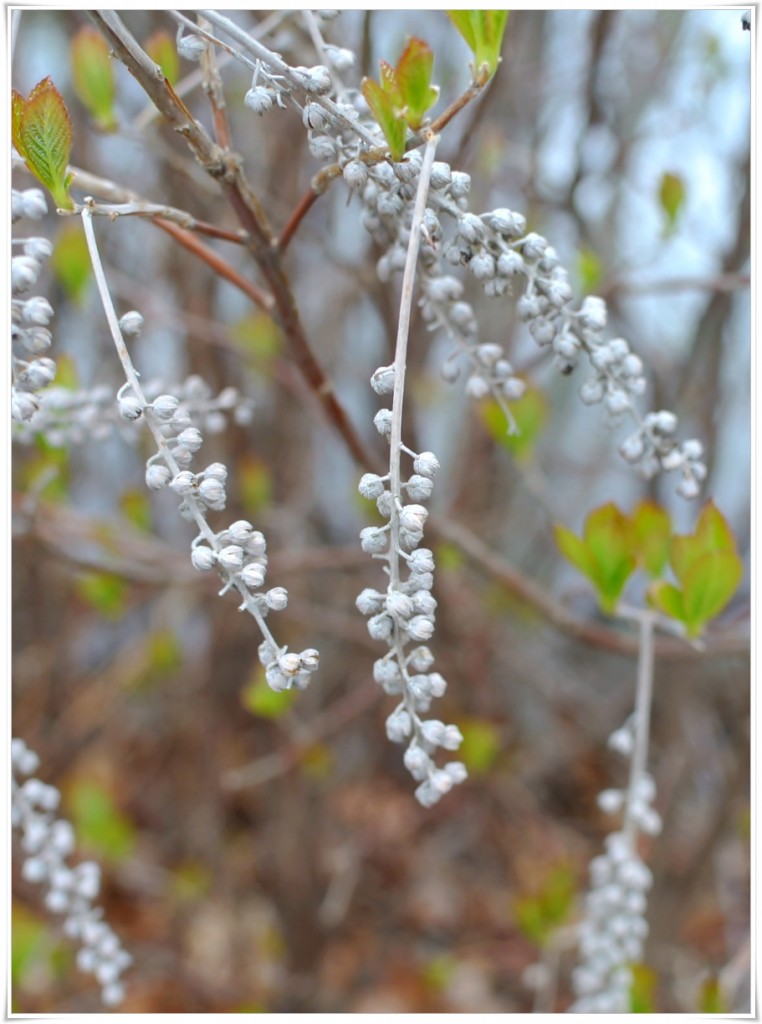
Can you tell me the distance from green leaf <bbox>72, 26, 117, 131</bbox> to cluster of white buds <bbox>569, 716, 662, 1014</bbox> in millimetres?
1035

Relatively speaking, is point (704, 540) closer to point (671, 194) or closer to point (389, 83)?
point (389, 83)

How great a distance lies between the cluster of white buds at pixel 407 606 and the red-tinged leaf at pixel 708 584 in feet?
1.38

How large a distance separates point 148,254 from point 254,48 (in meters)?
1.87

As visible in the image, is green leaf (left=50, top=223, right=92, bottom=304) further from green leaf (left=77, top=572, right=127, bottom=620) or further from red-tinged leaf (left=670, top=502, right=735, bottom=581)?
red-tinged leaf (left=670, top=502, right=735, bottom=581)

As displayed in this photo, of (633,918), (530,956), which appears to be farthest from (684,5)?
(530,956)

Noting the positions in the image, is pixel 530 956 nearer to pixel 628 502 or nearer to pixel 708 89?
pixel 628 502

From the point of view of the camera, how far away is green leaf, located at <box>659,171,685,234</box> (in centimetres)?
141

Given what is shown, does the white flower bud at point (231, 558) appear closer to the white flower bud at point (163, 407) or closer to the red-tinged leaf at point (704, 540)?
the white flower bud at point (163, 407)

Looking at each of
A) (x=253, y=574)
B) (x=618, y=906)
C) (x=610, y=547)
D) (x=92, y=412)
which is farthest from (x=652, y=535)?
(x=92, y=412)

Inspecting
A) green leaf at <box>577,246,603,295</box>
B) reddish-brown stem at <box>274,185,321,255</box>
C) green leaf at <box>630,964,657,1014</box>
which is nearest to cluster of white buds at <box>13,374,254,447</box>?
reddish-brown stem at <box>274,185,321,255</box>

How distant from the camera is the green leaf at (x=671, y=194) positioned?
141cm

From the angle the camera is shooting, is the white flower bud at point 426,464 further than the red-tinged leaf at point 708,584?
No

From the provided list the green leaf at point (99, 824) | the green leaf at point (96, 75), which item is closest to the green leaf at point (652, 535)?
the green leaf at point (96, 75)

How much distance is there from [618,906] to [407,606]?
0.75 meters
